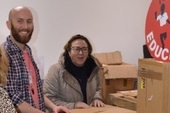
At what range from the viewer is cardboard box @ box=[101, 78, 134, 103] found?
3.36 m

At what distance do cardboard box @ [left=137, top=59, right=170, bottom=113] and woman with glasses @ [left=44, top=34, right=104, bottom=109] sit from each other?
2.60ft

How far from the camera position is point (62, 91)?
280 centimetres

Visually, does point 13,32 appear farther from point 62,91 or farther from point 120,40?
point 120,40

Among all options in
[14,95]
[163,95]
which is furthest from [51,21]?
[163,95]

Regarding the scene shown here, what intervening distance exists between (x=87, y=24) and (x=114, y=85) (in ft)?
3.07

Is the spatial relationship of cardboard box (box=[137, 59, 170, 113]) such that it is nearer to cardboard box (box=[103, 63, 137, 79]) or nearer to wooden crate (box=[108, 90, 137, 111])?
wooden crate (box=[108, 90, 137, 111])

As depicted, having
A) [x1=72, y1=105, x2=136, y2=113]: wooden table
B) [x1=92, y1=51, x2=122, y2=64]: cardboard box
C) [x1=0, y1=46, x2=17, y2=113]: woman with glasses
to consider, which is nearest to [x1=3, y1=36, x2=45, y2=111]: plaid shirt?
[x1=0, y1=46, x2=17, y2=113]: woman with glasses

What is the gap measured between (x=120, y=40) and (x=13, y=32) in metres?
2.27

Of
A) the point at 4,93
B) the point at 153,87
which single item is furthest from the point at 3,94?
the point at 153,87

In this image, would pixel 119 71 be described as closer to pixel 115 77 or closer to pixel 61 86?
pixel 115 77

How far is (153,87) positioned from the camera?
1.89 meters

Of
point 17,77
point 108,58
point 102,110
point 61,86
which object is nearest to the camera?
point 17,77

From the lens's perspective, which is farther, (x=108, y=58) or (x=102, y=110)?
(x=108, y=58)

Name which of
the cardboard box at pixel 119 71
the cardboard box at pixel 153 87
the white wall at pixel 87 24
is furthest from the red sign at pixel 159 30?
the white wall at pixel 87 24
